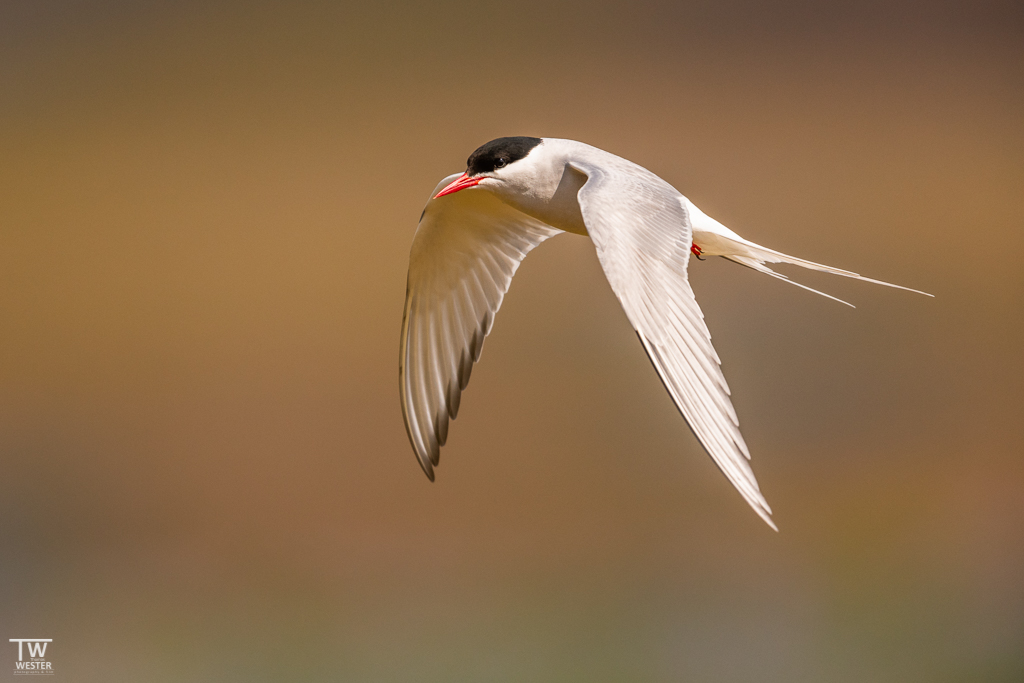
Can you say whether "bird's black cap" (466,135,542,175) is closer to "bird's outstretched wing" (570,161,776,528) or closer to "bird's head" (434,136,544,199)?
"bird's head" (434,136,544,199)

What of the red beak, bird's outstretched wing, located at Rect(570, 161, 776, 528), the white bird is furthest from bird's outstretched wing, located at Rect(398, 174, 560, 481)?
bird's outstretched wing, located at Rect(570, 161, 776, 528)

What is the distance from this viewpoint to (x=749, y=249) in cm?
162

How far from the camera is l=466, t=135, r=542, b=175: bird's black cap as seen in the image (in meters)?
1.56

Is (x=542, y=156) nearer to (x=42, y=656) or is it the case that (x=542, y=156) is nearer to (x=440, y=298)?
(x=440, y=298)

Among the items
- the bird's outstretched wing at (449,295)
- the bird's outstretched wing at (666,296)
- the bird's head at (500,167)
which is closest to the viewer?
the bird's outstretched wing at (666,296)

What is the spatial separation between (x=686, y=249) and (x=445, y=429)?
2.23ft

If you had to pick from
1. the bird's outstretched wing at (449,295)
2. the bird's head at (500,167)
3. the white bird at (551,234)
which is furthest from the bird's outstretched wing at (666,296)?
the bird's outstretched wing at (449,295)

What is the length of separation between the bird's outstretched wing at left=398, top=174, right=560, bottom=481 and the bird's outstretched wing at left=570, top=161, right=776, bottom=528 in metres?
0.38

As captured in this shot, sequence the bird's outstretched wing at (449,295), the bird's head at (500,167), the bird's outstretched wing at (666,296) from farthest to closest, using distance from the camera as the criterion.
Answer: the bird's outstretched wing at (449,295) < the bird's head at (500,167) < the bird's outstretched wing at (666,296)

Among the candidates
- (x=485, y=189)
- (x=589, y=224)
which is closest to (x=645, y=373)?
(x=485, y=189)

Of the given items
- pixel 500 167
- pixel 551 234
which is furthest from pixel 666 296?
pixel 551 234

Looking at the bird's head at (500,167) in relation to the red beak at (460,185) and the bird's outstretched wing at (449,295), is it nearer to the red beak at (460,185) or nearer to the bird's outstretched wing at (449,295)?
the red beak at (460,185)

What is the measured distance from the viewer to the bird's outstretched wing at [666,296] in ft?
3.19

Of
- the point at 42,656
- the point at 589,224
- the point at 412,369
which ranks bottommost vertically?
the point at 42,656
